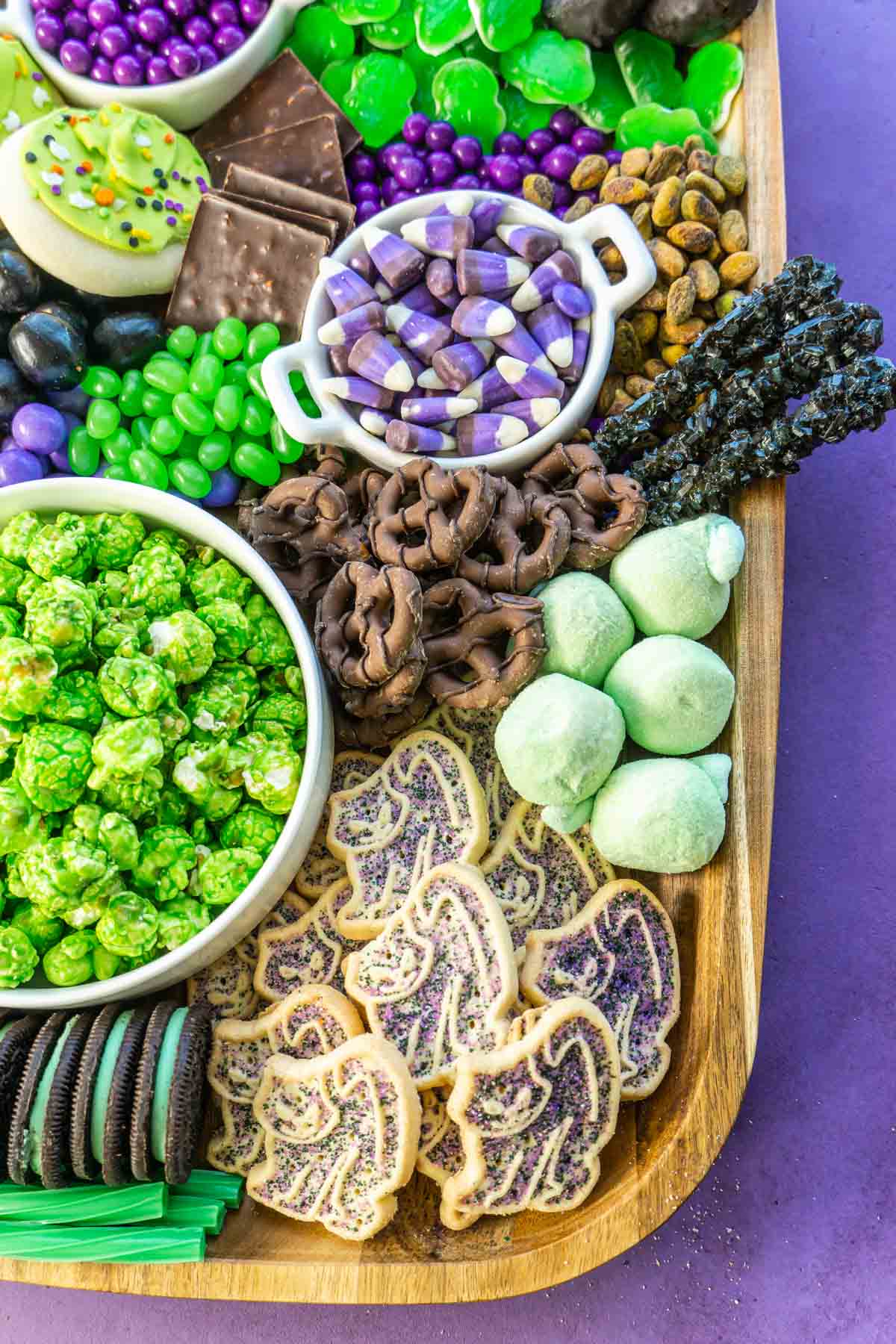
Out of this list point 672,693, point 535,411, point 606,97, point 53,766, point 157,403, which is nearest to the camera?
point 53,766

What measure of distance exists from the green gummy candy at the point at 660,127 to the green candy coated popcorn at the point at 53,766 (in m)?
1.09

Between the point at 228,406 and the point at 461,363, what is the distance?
31 cm

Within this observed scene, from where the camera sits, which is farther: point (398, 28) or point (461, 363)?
point (398, 28)

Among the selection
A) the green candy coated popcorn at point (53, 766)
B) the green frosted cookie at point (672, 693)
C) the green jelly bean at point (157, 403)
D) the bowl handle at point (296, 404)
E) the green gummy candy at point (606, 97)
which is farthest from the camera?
the green gummy candy at point (606, 97)

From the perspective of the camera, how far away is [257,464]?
1343mm

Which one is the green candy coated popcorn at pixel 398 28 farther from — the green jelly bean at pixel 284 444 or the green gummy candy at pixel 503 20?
the green jelly bean at pixel 284 444

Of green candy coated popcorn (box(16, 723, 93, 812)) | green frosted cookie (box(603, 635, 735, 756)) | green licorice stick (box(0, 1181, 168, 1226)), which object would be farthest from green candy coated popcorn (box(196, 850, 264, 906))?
green frosted cookie (box(603, 635, 735, 756))

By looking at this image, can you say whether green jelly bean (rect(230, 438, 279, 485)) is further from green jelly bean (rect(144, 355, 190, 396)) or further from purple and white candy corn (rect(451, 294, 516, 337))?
purple and white candy corn (rect(451, 294, 516, 337))

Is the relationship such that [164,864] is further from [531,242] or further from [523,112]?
[523,112]

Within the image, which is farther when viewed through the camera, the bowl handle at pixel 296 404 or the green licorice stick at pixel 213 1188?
the bowl handle at pixel 296 404

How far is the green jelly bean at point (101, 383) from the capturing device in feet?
4.53

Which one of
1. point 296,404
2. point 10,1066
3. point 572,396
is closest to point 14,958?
point 10,1066

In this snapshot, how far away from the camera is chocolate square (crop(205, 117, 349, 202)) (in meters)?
1.46

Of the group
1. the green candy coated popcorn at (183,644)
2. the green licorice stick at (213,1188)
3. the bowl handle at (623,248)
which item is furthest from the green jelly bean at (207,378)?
the green licorice stick at (213,1188)
